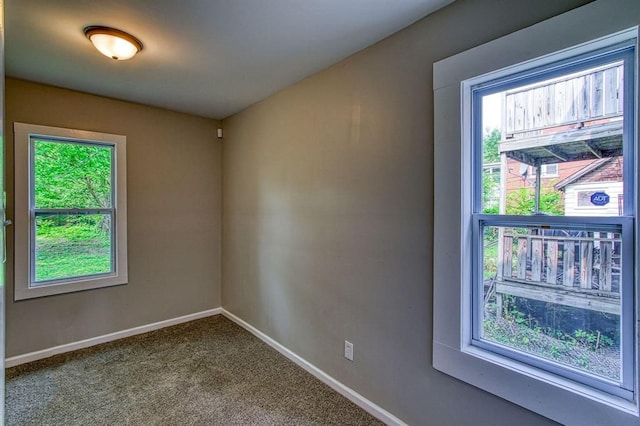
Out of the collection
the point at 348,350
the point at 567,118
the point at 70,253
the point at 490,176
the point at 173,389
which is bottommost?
the point at 173,389

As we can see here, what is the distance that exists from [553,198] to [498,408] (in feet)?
3.37

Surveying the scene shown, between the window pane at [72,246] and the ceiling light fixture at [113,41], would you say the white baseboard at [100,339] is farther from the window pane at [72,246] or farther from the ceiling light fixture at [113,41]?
the ceiling light fixture at [113,41]

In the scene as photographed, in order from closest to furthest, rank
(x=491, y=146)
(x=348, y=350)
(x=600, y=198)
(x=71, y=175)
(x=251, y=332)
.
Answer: (x=600, y=198) → (x=491, y=146) → (x=348, y=350) → (x=71, y=175) → (x=251, y=332)

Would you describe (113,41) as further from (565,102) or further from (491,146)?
(565,102)

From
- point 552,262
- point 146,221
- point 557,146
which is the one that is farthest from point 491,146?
point 146,221

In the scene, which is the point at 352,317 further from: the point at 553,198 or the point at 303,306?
the point at 553,198

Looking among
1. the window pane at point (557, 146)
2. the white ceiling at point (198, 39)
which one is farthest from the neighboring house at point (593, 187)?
the white ceiling at point (198, 39)

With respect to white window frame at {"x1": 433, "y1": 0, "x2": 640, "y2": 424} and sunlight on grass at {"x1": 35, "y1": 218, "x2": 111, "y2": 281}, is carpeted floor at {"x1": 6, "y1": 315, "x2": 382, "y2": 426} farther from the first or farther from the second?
white window frame at {"x1": 433, "y1": 0, "x2": 640, "y2": 424}

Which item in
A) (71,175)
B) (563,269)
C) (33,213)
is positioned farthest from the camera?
(71,175)

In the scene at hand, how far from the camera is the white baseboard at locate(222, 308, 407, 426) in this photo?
1.99 m

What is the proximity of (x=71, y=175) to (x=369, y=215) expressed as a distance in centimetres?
293

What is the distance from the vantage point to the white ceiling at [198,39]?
172 cm

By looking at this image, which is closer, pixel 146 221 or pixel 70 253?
pixel 70 253

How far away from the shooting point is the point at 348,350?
89.6 inches
